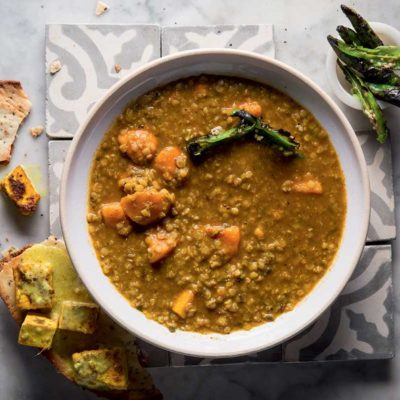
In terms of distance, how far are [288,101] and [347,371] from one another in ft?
6.73

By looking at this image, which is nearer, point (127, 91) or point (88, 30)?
point (127, 91)

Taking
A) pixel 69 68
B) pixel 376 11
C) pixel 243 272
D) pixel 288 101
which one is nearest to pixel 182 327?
pixel 243 272

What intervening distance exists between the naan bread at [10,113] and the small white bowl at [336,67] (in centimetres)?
212

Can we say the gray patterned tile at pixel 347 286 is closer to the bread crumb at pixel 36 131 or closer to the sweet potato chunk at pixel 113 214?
the bread crumb at pixel 36 131

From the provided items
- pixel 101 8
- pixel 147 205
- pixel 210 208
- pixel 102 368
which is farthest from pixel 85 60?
pixel 102 368

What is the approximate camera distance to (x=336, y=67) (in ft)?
16.3

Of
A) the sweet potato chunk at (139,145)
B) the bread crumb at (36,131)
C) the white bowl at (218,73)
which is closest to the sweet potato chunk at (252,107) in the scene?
the white bowl at (218,73)

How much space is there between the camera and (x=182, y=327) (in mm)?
4488

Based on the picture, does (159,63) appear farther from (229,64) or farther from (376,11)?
(376,11)

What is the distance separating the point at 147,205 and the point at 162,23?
1488 millimetres

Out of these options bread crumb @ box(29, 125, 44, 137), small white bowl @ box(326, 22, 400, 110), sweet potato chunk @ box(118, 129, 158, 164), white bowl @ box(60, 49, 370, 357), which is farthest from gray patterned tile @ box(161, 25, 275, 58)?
bread crumb @ box(29, 125, 44, 137)

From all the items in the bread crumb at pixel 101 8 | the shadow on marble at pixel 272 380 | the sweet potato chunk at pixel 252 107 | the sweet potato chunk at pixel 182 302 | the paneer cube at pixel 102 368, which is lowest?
the shadow on marble at pixel 272 380

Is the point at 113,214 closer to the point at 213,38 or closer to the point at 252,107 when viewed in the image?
the point at 252,107

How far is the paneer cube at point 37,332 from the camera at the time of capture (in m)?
4.69
